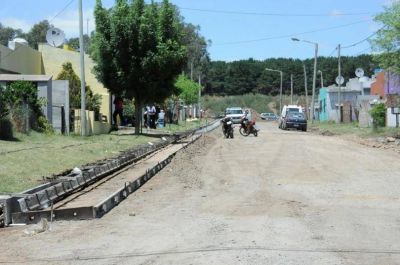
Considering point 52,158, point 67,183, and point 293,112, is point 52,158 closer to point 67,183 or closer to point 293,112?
point 67,183

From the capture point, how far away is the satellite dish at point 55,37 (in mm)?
47312

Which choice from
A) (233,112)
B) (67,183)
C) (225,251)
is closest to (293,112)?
(233,112)

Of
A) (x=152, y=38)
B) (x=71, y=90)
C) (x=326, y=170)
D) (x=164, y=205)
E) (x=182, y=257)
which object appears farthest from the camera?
(x=71, y=90)

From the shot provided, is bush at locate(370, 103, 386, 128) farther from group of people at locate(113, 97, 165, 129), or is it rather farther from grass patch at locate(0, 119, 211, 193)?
grass patch at locate(0, 119, 211, 193)

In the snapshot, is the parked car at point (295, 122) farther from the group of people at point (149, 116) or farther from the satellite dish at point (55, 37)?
the satellite dish at point (55, 37)

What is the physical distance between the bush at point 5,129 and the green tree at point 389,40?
842 inches

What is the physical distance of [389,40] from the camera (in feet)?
118

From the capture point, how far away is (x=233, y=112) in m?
69.0

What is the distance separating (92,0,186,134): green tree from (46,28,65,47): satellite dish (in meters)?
12.3

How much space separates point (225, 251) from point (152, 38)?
91.4 feet

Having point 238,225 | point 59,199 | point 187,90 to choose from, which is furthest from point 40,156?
point 187,90

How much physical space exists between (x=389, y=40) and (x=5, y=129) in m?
21.7

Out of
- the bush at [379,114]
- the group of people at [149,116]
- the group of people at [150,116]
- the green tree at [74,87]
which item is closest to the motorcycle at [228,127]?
the group of people at [149,116]

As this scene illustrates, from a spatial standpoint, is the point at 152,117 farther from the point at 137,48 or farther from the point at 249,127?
the point at 137,48
